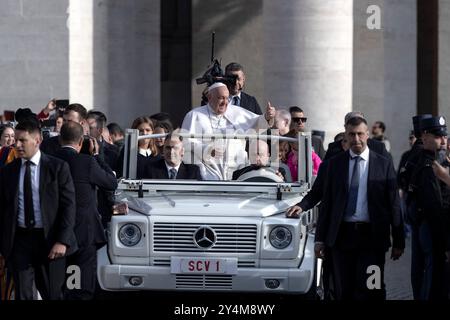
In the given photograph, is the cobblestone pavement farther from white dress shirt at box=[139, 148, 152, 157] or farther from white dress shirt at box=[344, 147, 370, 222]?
white dress shirt at box=[344, 147, 370, 222]

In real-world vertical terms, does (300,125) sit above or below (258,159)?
above

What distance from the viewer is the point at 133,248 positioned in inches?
513

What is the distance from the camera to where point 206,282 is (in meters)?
12.8

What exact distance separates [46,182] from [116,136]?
24.7 ft

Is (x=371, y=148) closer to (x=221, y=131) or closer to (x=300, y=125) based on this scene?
(x=221, y=131)

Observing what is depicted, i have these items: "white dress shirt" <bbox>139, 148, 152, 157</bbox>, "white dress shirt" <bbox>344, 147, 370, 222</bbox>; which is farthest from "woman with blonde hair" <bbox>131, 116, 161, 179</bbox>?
"white dress shirt" <bbox>344, 147, 370, 222</bbox>

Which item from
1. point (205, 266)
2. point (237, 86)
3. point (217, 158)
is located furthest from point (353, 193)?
point (237, 86)

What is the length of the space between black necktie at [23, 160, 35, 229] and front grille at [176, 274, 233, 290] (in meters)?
1.40

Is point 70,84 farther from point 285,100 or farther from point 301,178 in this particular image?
point 301,178

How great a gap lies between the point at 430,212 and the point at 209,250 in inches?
75.6

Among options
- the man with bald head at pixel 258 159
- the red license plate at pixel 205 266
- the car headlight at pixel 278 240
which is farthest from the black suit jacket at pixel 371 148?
the red license plate at pixel 205 266

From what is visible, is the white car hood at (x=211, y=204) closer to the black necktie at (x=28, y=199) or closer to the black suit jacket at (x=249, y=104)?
the black necktie at (x=28, y=199)

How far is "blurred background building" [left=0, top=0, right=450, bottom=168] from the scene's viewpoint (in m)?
24.2

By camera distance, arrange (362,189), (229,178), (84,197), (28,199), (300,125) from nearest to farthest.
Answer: (28,199) → (362,189) → (84,197) → (229,178) → (300,125)
